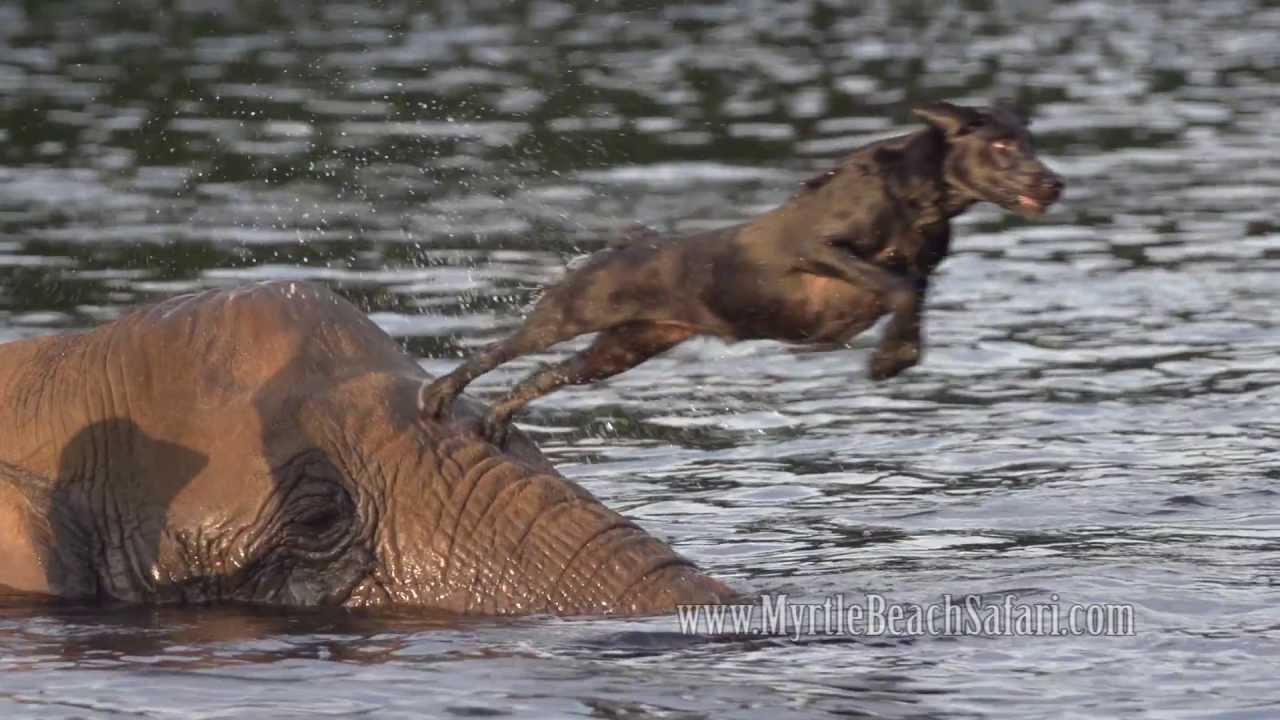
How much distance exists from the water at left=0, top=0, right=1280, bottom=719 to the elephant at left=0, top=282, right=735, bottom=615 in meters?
0.16

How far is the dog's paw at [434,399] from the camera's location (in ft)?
30.2

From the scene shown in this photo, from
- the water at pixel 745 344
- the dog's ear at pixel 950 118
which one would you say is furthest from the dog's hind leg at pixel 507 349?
the dog's ear at pixel 950 118

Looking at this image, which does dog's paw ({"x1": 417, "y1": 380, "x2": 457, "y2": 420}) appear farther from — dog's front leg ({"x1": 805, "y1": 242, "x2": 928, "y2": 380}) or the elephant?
dog's front leg ({"x1": 805, "y1": 242, "x2": 928, "y2": 380})

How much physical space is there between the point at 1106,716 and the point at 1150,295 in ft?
27.9

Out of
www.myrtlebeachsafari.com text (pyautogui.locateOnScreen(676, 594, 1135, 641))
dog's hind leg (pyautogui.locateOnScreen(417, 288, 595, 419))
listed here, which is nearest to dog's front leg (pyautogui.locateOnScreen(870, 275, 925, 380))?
www.myrtlebeachsafari.com text (pyautogui.locateOnScreen(676, 594, 1135, 641))

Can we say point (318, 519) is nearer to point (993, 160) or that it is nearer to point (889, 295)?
point (889, 295)

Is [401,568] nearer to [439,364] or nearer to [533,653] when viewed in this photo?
[533,653]

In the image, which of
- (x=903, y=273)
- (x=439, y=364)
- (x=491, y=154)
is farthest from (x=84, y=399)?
(x=491, y=154)

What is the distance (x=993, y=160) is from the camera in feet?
28.8

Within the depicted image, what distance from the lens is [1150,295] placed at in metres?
16.2

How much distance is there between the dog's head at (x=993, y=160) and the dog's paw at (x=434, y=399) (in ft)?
5.87

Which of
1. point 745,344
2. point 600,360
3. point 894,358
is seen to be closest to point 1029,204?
point 894,358

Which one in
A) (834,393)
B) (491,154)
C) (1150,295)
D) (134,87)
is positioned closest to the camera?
(834,393)

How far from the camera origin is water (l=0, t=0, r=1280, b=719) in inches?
338
